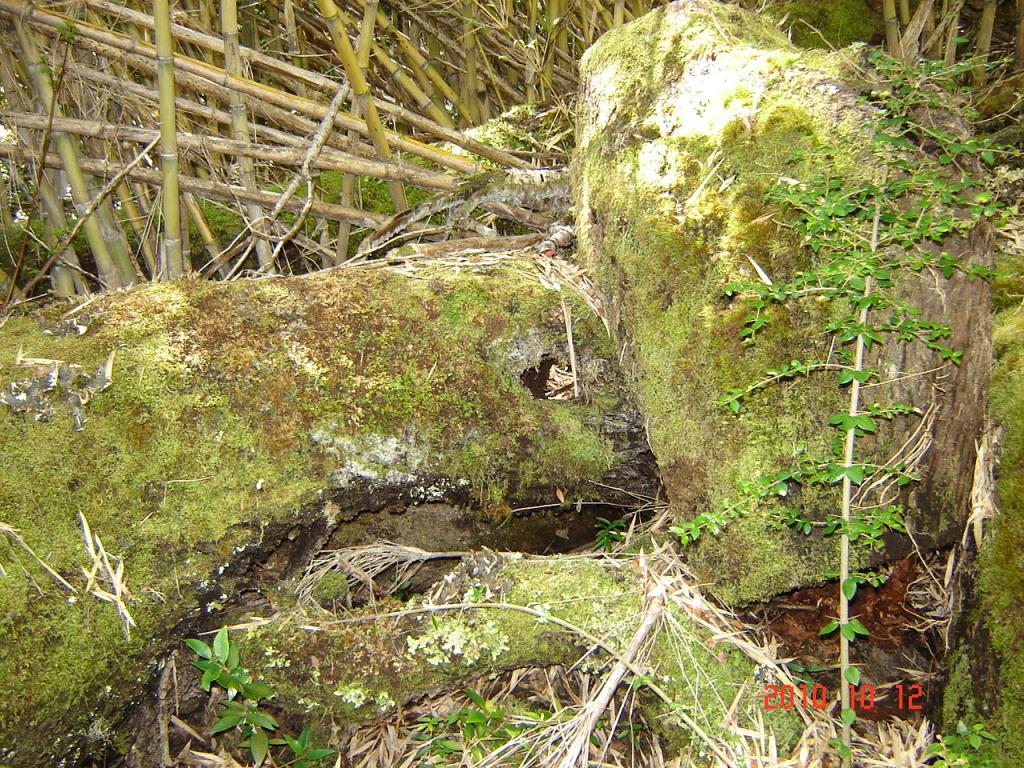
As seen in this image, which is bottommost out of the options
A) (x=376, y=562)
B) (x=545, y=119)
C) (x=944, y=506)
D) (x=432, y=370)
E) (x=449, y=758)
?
(x=449, y=758)

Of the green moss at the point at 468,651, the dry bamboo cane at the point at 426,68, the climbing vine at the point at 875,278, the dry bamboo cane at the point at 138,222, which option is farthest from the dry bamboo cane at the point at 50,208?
the climbing vine at the point at 875,278

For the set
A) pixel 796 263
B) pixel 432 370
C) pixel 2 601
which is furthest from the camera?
pixel 432 370

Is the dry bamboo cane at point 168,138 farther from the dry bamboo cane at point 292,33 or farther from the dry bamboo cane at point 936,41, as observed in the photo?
the dry bamboo cane at point 936,41

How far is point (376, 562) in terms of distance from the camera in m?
2.20

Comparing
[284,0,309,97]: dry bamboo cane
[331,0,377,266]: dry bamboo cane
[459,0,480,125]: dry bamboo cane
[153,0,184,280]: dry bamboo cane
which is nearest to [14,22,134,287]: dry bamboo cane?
[153,0,184,280]: dry bamboo cane

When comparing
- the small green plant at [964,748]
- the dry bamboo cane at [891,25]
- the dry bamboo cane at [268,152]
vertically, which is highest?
the dry bamboo cane at [891,25]

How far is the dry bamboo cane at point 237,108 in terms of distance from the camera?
2.81 metres

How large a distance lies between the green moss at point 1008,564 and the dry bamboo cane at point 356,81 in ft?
8.42

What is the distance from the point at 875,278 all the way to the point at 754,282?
0.90ft

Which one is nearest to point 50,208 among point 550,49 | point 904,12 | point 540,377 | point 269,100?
point 269,100

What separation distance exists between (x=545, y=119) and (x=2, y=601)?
3.81m

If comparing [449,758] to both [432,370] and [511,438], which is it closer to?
[511,438]

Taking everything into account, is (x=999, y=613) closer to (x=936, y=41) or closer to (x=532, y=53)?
(x=936, y=41)

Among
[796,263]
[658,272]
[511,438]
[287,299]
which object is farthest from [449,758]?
[796,263]
